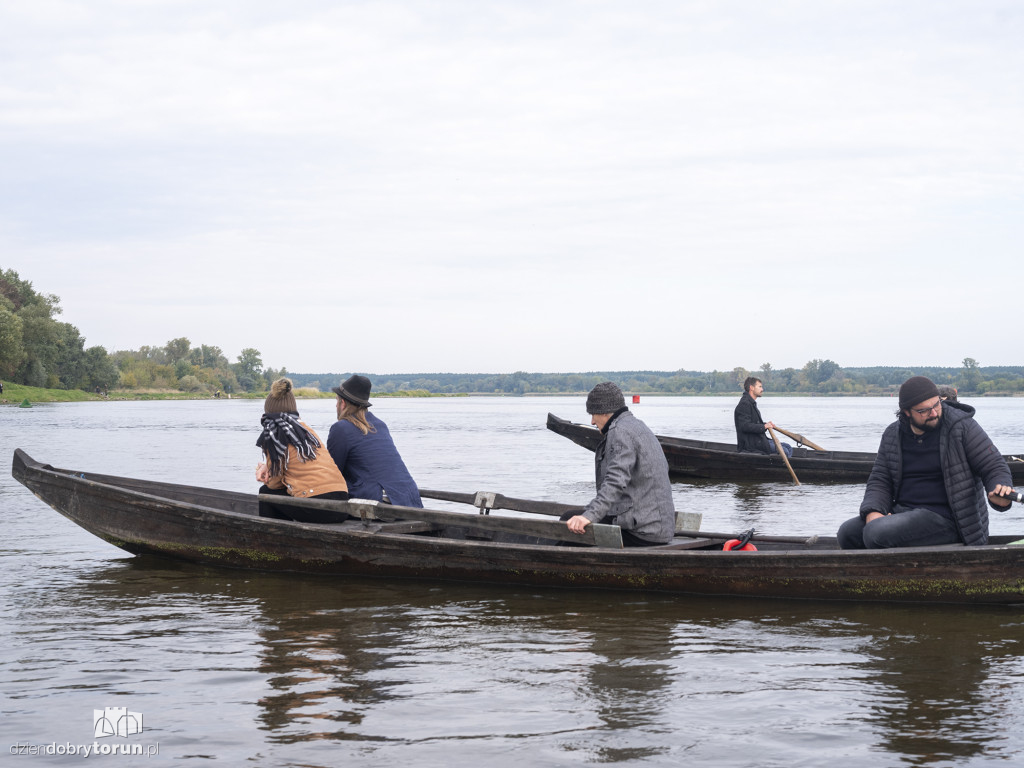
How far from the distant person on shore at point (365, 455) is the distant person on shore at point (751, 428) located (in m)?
9.30

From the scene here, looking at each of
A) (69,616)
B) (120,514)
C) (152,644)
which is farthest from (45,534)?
(152,644)

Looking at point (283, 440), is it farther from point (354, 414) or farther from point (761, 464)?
point (761, 464)

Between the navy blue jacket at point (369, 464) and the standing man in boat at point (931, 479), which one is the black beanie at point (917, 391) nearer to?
the standing man in boat at point (931, 479)

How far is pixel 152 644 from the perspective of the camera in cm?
640

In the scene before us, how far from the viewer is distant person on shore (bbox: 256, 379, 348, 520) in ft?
27.5

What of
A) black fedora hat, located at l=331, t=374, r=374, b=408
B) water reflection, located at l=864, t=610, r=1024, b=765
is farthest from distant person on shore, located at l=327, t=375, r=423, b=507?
water reflection, located at l=864, t=610, r=1024, b=765

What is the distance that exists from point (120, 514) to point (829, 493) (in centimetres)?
1254

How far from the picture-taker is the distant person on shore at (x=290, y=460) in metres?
8.37

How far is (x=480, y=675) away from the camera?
5.66 meters

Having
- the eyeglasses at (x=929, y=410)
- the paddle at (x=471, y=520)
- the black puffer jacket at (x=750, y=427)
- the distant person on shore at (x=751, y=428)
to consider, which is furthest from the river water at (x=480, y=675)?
the black puffer jacket at (x=750, y=427)

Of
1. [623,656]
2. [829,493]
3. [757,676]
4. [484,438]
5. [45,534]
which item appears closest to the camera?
[757,676]

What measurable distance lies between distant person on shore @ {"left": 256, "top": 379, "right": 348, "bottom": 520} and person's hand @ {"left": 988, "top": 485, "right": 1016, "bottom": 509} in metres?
5.46

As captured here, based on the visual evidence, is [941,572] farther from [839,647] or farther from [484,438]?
[484,438]

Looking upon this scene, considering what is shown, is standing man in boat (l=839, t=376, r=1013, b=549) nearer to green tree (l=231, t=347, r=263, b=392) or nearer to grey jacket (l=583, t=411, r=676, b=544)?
grey jacket (l=583, t=411, r=676, b=544)
